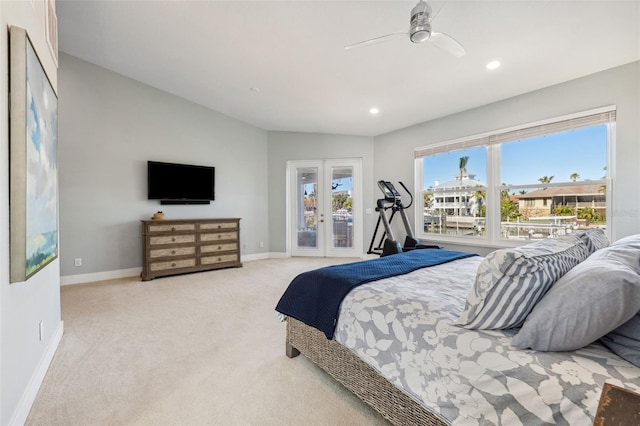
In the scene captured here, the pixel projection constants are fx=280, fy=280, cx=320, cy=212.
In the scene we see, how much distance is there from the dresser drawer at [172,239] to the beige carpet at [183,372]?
3.58 feet

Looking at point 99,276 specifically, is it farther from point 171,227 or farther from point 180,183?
point 180,183

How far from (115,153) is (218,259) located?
223 cm

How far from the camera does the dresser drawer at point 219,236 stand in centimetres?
461

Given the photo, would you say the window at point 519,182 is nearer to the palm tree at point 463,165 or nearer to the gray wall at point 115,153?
the palm tree at point 463,165

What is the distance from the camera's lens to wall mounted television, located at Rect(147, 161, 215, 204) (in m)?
4.47

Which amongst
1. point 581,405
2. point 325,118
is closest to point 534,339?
point 581,405

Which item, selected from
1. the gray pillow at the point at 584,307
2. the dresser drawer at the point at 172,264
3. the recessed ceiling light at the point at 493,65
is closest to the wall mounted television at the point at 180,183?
the dresser drawer at the point at 172,264

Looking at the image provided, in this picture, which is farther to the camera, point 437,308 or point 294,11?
point 294,11

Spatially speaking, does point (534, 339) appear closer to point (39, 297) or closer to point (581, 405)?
point (581, 405)

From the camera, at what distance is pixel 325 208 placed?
6031 millimetres

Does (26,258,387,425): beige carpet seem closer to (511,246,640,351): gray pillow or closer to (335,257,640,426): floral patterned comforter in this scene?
(335,257,640,426): floral patterned comforter

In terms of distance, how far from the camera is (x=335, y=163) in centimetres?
596

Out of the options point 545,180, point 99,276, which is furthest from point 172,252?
point 545,180

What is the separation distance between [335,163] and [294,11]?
143 inches
